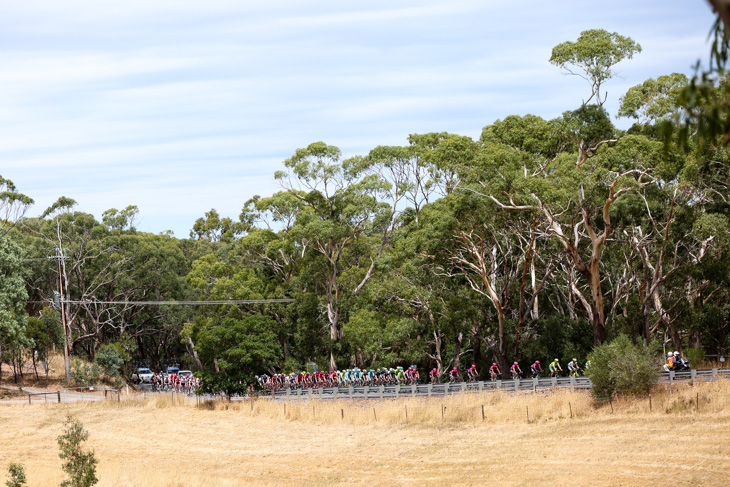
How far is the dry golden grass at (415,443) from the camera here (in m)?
24.5

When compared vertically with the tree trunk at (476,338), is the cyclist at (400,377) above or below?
below

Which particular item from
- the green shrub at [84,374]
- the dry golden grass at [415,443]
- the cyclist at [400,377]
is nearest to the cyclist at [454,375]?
the cyclist at [400,377]

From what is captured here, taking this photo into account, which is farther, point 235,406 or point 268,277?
point 268,277

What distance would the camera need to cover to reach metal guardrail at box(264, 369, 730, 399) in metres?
33.4

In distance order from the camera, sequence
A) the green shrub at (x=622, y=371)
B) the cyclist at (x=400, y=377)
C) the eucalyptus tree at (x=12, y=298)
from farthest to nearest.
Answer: the eucalyptus tree at (x=12, y=298) → the cyclist at (x=400, y=377) → the green shrub at (x=622, y=371)

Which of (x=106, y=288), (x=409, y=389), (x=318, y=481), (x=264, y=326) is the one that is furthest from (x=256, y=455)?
(x=106, y=288)

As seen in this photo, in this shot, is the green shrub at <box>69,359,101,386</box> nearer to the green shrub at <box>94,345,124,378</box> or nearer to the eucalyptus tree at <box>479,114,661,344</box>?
the green shrub at <box>94,345,124,378</box>

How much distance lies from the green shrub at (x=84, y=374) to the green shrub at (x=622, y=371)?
1766 inches

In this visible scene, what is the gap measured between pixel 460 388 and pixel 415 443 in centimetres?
947

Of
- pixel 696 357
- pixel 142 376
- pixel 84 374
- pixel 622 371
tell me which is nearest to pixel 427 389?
pixel 622 371

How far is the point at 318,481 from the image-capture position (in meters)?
26.0

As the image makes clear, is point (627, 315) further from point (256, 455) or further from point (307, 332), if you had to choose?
point (256, 455)

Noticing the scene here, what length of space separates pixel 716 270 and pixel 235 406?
27338mm

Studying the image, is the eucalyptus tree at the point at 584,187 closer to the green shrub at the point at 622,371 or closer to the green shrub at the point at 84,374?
the green shrub at the point at 622,371
